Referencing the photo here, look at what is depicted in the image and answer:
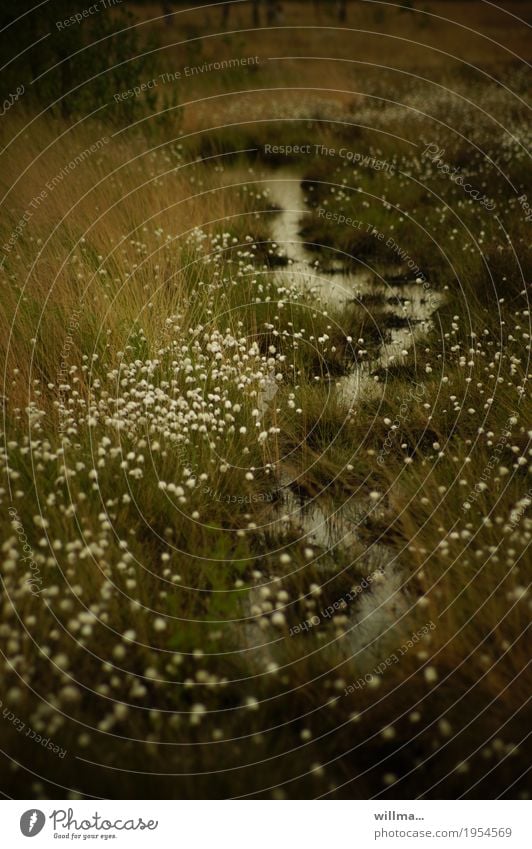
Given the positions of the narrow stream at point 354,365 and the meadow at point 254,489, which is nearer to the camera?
the meadow at point 254,489

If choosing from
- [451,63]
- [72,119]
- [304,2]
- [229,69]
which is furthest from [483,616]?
[304,2]

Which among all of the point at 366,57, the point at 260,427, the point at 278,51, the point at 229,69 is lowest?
the point at 260,427

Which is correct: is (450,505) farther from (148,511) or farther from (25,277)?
(25,277)
